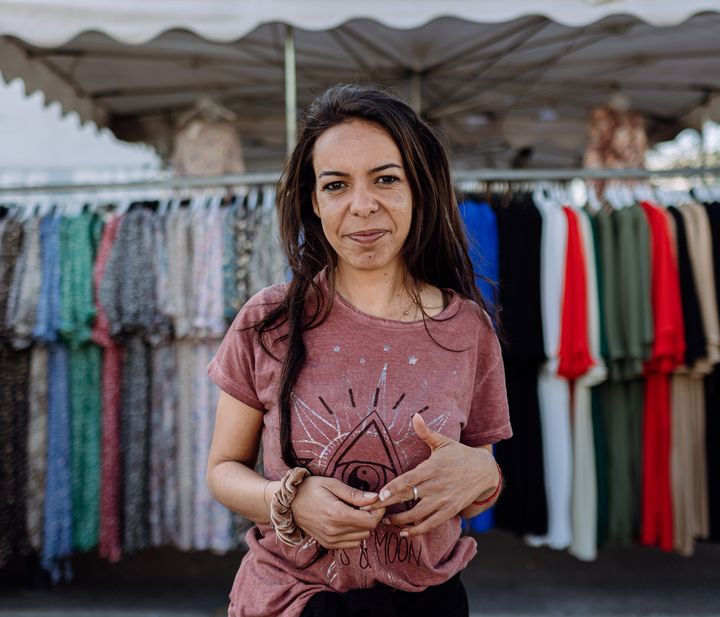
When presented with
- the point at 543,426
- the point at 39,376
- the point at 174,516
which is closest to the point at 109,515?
the point at 174,516

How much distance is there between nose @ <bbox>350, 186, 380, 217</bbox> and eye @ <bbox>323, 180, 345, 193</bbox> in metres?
0.04

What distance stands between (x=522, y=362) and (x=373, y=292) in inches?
74.5

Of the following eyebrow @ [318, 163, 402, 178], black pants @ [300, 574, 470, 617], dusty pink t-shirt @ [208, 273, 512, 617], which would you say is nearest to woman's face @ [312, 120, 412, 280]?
eyebrow @ [318, 163, 402, 178]

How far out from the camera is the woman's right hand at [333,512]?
114cm

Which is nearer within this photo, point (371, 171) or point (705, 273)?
point (371, 171)

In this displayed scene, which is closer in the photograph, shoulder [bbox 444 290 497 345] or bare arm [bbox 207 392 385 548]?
bare arm [bbox 207 392 385 548]

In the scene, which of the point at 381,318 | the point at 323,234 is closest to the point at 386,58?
the point at 323,234

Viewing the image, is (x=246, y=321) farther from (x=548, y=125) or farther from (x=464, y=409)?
(x=548, y=125)

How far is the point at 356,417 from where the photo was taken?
4.15 ft

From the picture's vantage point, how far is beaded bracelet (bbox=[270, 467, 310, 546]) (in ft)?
3.86

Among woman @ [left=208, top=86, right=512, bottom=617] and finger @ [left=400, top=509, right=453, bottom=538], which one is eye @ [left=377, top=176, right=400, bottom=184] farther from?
finger @ [left=400, top=509, right=453, bottom=538]

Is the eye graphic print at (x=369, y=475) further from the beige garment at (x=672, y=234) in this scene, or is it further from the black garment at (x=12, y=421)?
the black garment at (x=12, y=421)

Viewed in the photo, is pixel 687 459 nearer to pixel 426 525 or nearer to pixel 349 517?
pixel 426 525

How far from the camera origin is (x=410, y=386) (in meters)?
1.30
